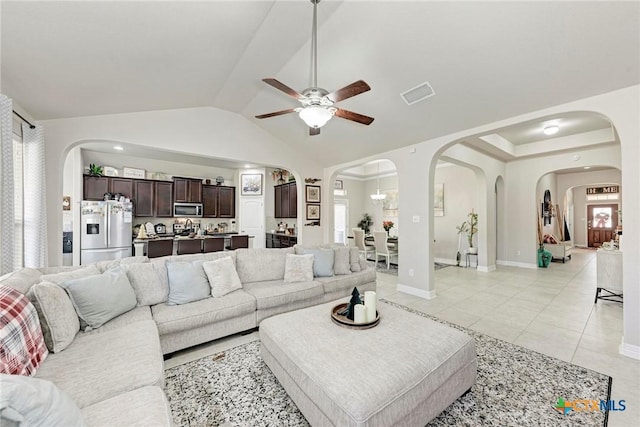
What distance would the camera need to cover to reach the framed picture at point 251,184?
7.64 meters

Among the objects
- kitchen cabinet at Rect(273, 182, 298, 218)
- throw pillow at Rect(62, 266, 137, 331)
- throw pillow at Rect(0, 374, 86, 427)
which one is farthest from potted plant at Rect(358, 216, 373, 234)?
throw pillow at Rect(0, 374, 86, 427)

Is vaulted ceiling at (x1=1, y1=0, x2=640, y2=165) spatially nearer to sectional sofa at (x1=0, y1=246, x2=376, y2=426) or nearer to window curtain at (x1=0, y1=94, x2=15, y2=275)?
window curtain at (x1=0, y1=94, x2=15, y2=275)

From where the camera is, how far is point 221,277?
9.66 ft

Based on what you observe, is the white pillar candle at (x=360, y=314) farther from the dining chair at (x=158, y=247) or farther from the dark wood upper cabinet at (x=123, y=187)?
the dark wood upper cabinet at (x=123, y=187)

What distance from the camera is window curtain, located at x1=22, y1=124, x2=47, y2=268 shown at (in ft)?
9.09

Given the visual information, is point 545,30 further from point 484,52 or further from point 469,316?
point 469,316

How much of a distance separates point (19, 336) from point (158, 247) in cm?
451

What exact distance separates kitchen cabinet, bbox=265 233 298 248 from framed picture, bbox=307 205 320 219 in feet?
3.19

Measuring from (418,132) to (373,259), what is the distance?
4558mm

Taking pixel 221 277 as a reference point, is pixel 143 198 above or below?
above

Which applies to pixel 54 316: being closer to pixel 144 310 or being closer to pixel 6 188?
pixel 144 310

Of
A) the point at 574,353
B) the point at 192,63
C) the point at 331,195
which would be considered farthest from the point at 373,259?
the point at 192,63

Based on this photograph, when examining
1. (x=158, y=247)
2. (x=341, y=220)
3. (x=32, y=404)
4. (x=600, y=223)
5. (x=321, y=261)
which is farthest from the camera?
(x=600, y=223)

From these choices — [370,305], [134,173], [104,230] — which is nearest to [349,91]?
[370,305]
